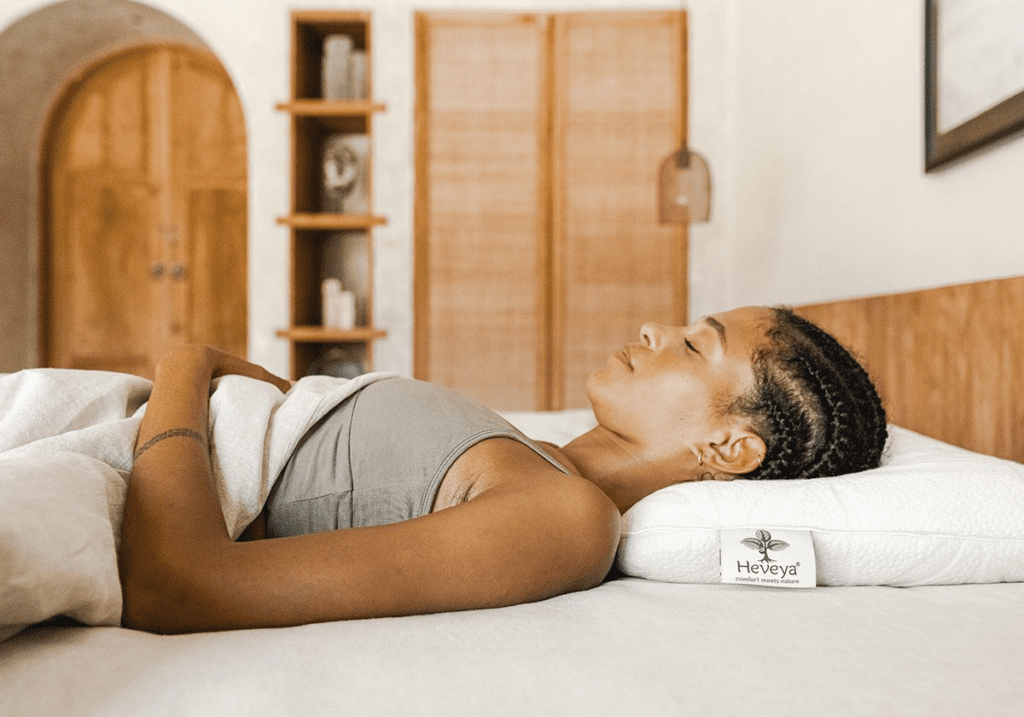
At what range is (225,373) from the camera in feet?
3.91

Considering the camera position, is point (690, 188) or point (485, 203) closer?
point (690, 188)

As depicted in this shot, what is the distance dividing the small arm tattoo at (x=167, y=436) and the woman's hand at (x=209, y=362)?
0.71ft

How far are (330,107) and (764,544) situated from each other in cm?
257

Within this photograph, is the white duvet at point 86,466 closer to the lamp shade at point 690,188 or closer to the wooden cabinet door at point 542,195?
the lamp shade at point 690,188

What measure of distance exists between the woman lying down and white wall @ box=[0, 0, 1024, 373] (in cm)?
56

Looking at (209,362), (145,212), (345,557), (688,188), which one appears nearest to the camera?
(345,557)

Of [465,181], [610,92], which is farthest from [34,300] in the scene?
[610,92]

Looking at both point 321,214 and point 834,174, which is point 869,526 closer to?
point 834,174

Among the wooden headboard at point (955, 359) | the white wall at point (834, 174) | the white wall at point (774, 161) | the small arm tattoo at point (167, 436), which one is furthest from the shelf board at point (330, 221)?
the small arm tattoo at point (167, 436)

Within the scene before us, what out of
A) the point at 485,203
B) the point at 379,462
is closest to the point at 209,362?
the point at 379,462

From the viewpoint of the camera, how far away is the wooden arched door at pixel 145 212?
388 centimetres

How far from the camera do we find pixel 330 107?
289 centimetres

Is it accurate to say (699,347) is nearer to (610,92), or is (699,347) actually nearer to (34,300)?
(610,92)

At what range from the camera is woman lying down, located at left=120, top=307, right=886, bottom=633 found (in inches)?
26.7
